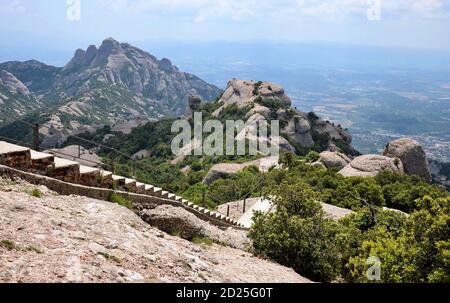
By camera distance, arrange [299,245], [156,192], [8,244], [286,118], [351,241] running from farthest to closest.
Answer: [286,118] → [351,241] → [156,192] → [299,245] → [8,244]

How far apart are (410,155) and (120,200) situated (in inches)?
1653

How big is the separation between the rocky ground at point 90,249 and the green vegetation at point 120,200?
54 cm

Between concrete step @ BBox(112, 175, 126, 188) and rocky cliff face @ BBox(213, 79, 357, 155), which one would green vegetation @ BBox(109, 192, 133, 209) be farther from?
rocky cliff face @ BBox(213, 79, 357, 155)

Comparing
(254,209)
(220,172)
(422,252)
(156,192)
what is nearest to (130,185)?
(156,192)

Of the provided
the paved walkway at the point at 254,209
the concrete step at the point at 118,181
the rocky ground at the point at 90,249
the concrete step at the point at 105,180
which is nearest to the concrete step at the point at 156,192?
the concrete step at the point at 118,181

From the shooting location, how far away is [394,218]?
20.5 metres

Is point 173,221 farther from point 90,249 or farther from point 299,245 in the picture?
point 90,249

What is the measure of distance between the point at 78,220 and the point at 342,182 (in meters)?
26.9

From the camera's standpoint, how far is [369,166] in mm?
42719

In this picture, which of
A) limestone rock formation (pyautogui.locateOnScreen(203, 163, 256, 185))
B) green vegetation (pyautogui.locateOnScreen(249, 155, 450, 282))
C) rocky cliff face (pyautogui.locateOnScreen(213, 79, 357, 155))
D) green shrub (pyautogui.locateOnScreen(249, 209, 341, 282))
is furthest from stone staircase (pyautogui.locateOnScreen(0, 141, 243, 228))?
rocky cliff face (pyautogui.locateOnScreen(213, 79, 357, 155))

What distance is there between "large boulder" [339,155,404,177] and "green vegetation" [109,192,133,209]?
31.5 metres

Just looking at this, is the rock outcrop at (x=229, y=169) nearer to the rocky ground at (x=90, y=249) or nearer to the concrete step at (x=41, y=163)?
the rocky ground at (x=90, y=249)

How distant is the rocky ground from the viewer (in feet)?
24.0

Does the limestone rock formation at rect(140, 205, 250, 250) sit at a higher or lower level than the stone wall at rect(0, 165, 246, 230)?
lower
